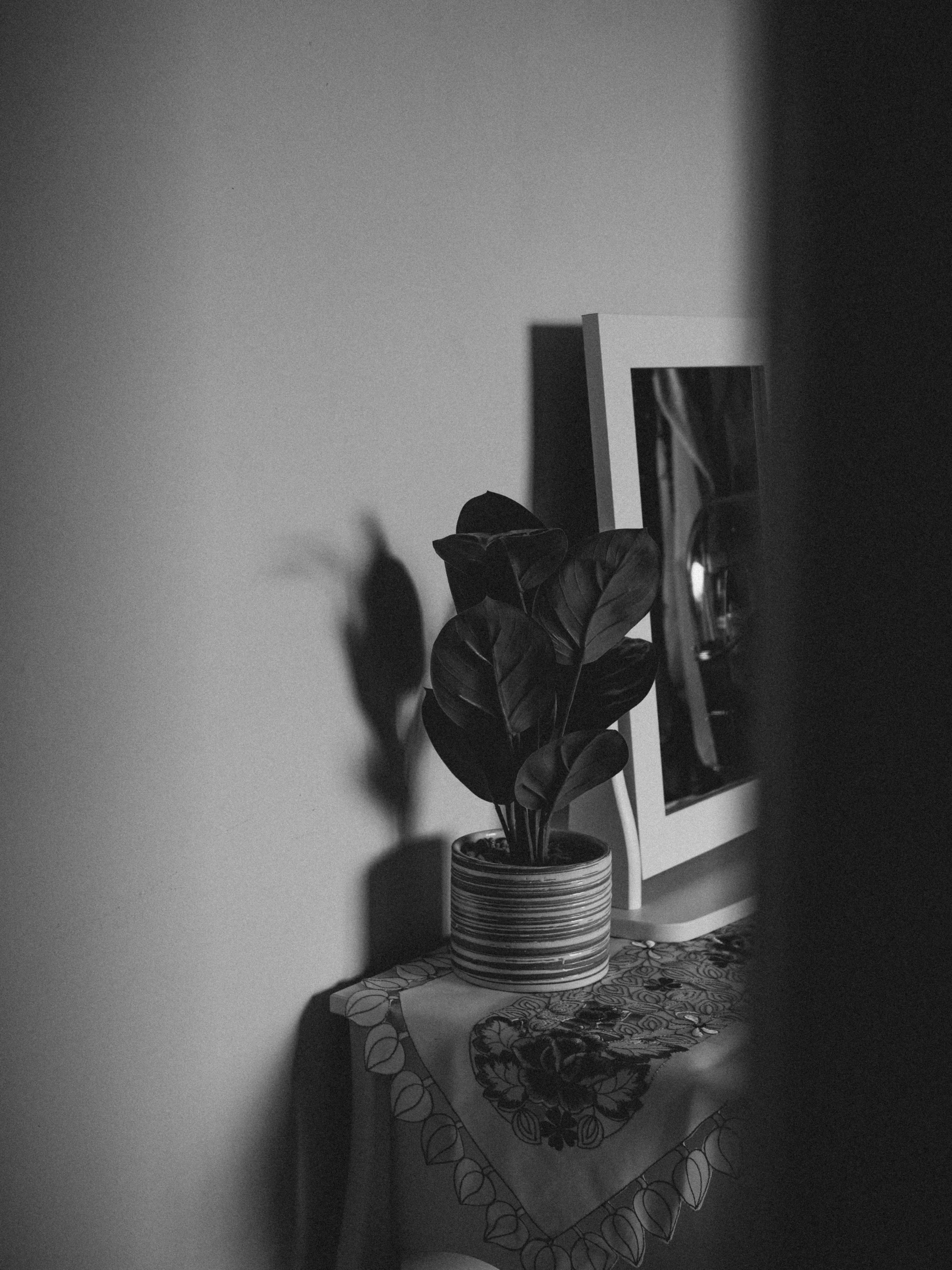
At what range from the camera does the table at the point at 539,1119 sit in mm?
1074

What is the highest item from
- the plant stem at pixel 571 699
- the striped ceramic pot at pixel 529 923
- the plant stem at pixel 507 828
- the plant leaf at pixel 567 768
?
the plant stem at pixel 571 699

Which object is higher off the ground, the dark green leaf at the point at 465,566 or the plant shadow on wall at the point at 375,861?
the dark green leaf at the point at 465,566

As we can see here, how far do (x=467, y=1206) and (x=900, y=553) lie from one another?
47.9 inches

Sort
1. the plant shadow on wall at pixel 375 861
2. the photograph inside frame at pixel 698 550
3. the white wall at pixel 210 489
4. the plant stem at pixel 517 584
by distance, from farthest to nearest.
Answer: the photograph inside frame at pixel 698 550
the plant shadow on wall at pixel 375 861
the plant stem at pixel 517 584
the white wall at pixel 210 489

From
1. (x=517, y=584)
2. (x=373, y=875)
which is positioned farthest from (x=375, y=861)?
(x=517, y=584)

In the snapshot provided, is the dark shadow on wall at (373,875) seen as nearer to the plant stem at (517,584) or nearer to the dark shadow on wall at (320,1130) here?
the dark shadow on wall at (320,1130)

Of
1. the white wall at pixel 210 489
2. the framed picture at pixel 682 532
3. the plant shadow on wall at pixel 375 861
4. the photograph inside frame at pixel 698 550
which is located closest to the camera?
the white wall at pixel 210 489

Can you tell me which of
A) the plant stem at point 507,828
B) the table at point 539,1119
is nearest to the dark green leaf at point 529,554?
the plant stem at point 507,828

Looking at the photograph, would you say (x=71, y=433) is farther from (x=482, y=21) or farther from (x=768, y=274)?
(x=768, y=274)

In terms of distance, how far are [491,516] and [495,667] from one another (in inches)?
7.4

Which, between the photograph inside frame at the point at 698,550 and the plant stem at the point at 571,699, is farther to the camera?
the photograph inside frame at the point at 698,550

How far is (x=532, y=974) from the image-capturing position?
1231mm

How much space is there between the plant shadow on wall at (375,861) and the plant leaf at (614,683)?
21 centimetres

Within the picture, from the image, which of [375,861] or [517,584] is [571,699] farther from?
[375,861]
